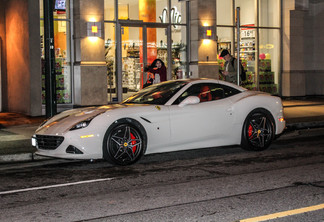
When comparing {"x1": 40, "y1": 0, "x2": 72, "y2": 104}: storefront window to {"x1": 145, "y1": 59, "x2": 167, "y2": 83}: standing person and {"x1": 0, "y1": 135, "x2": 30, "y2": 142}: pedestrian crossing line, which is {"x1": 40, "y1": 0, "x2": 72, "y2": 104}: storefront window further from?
{"x1": 0, "y1": 135, "x2": 30, "y2": 142}: pedestrian crossing line

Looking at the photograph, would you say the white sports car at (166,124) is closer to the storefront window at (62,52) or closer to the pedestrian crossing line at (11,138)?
the pedestrian crossing line at (11,138)

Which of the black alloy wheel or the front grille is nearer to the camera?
the front grille

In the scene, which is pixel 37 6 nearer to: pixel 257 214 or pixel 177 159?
pixel 177 159

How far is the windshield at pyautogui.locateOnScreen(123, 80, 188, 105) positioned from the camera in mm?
9797

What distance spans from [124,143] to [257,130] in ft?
9.33

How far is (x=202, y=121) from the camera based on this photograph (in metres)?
9.78

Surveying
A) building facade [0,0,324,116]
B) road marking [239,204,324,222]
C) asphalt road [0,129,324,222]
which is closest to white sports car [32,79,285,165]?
asphalt road [0,129,324,222]

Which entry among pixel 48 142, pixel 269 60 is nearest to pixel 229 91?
pixel 48 142

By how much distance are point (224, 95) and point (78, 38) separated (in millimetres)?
9224

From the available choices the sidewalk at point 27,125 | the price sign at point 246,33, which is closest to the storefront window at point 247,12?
the price sign at point 246,33

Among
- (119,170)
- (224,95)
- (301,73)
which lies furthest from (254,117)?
(301,73)

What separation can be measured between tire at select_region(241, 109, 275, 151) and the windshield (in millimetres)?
1439

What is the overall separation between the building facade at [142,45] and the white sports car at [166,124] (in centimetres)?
630

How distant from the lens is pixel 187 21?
21.3m
